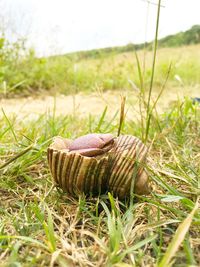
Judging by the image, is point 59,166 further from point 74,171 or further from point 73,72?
point 73,72

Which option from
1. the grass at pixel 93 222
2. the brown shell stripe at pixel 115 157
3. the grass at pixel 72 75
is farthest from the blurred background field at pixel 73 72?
the brown shell stripe at pixel 115 157

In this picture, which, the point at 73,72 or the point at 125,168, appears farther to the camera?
the point at 73,72

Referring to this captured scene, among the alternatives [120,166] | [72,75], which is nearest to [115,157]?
[120,166]

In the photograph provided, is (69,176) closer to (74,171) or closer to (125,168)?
(74,171)

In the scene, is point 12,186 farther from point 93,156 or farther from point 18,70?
point 18,70

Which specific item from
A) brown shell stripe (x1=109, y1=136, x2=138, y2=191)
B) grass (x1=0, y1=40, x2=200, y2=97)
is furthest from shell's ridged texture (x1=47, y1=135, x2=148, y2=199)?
grass (x1=0, y1=40, x2=200, y2=97)

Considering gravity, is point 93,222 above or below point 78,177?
below
